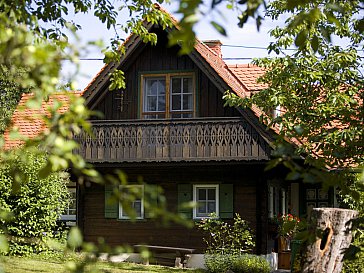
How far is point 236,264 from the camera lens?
18156 millimetres

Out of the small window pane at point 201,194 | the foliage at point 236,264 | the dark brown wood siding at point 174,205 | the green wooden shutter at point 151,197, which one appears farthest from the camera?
the small window pane at point 201,194

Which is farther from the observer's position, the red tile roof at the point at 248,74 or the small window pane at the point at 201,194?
the red tile roof at the point at 248,74

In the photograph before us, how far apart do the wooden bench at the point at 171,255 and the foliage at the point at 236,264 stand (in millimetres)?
1189

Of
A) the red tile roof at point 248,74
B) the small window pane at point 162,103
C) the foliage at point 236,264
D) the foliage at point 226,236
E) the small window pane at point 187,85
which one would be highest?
the red tile roof at point 248,74

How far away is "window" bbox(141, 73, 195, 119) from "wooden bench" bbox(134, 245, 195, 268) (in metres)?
3.75

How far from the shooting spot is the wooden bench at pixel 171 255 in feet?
65.0

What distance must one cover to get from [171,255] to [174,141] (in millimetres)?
3166

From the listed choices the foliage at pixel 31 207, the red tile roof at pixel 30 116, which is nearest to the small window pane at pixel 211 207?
the foliage at pixel 31 207

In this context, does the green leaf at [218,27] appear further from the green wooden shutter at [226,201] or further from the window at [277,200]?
the window at [277,200]

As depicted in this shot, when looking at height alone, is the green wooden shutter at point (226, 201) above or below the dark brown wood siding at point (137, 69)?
below

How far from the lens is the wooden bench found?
19.8 m

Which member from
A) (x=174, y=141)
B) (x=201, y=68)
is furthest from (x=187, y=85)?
(x=174, y=141)

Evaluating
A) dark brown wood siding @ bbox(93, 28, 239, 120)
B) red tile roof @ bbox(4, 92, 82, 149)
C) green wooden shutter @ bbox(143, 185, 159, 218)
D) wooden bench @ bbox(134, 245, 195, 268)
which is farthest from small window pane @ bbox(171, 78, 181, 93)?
green wooden shutter @ bbox(143, 185, 159, 218)

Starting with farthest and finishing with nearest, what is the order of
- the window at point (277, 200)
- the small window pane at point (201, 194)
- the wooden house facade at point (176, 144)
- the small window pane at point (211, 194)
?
the window at point (277, 200), the small window pane at point (201, 194), the small window pane at point (211, 194), the wooden house facade at point (176, 144)
